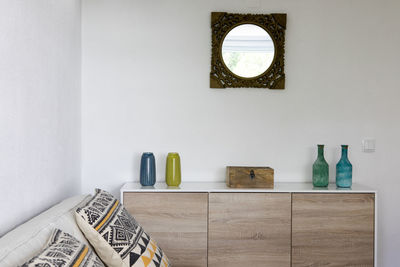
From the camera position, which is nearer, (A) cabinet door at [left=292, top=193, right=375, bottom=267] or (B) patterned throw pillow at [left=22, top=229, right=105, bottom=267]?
(B) patterned throw pillow at [left=22, top=229, right=105, bottom=267]

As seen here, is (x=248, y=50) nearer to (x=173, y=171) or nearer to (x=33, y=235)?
(x=173, y=171)

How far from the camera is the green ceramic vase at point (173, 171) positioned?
2.64 m

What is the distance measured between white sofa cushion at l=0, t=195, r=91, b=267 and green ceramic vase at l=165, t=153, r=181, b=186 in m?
0.85

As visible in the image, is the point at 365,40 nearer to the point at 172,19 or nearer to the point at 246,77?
the point at 246,77

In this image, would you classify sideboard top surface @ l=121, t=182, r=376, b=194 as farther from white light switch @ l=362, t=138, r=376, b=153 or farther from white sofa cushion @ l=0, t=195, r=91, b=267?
A: white sofa cushion @ l=0, t=195, r=91, b=267

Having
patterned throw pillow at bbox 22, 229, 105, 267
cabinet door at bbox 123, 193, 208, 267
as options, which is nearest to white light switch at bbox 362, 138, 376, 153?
cabinet door at bbox 123, 193, 208, 267

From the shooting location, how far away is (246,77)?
2.85 metres

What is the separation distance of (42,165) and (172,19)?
139 centimetres

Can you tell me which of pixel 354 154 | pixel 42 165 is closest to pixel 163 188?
pixel 42 165

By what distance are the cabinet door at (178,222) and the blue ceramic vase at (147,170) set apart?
0.14 metres

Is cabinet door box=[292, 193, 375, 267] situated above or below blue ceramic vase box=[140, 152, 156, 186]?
below

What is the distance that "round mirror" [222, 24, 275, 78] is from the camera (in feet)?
9.35

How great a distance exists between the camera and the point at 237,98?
9.42ft

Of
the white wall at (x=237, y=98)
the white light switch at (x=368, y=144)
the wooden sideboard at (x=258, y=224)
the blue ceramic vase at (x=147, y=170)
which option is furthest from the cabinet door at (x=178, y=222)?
the white light switch at (x=368, y=144)
